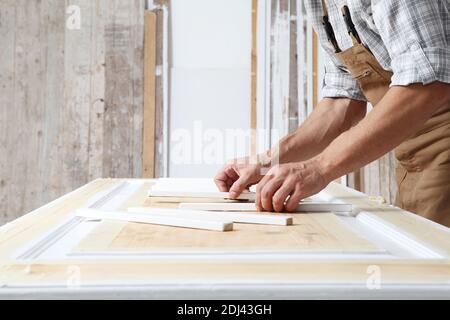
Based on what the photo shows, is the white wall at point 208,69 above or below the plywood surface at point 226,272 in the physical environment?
above

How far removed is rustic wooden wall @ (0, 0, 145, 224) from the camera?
12.2 feet

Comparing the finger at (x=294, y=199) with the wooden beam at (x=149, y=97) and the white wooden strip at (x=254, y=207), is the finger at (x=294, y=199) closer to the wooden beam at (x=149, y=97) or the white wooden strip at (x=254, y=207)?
the white wooden strip at (x=254, y=207)

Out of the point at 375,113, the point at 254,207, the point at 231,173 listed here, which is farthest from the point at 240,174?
the point at 375,113

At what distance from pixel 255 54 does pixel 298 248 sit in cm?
299

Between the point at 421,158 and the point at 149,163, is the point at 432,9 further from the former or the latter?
the point at 149,163

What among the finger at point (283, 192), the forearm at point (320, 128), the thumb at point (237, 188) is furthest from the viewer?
the forearm at point (320, 128)

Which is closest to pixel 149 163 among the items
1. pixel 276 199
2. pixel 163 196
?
pixel 163 196

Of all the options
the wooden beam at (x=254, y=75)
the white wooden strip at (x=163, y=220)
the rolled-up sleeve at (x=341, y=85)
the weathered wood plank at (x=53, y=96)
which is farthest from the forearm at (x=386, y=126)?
the weathered wood plank at (x=53, y=96)

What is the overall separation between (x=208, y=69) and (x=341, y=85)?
191cm

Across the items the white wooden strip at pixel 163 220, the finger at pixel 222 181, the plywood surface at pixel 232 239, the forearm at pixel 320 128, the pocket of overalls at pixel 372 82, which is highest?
the pocket of overalls at pixel 372 82

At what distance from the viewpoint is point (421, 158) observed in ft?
5.77

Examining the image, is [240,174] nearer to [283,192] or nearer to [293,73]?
[283,192]

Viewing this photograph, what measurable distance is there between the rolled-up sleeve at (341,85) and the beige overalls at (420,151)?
98mm

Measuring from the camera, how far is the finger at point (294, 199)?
4.17 feet
